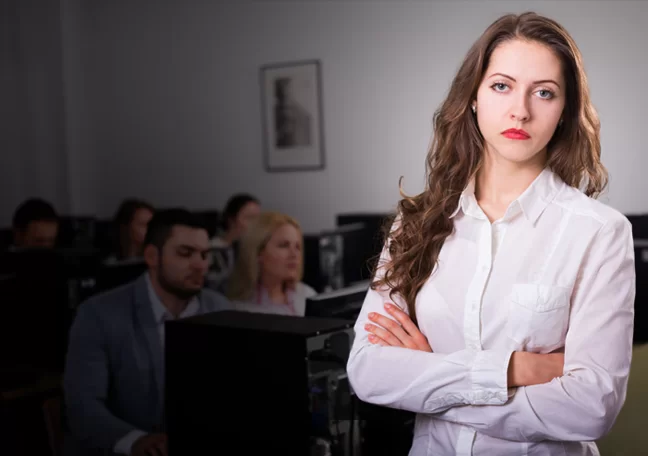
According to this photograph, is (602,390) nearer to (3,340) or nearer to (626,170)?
(3,340)

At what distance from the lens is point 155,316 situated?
2.79m

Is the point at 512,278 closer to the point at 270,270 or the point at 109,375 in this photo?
the point at 109,375

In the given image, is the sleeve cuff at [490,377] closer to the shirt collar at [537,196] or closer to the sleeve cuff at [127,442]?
the shirt collar at [537,196]

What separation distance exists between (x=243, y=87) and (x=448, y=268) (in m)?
5.87

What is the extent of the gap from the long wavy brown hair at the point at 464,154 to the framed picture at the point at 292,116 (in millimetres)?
5179

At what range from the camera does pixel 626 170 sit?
5.42 metres

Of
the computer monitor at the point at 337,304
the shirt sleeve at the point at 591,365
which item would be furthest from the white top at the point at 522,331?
the computer monitor at the point at 337,304

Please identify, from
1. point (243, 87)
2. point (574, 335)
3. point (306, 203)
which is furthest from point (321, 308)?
point (243, 87)

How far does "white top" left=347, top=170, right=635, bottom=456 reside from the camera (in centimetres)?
129

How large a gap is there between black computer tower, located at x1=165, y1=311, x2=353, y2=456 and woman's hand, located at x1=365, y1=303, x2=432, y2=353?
0.54 ft

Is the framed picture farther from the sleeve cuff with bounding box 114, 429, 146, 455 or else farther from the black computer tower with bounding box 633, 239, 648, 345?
the sleeve cuff with bounding box 114, 429, 146, 455

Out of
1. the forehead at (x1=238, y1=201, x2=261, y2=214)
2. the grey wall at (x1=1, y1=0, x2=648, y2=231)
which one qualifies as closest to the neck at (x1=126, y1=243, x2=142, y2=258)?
the forehead at (x1=238, y1=201, x2=261, y2=214)

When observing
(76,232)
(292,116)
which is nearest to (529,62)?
(292,116)

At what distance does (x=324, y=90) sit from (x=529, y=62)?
536cm
